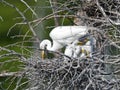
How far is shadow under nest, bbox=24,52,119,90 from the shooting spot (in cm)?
253

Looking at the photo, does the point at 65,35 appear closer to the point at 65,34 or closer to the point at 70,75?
the point at 65,34

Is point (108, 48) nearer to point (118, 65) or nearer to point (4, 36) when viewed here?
point (118, 65)

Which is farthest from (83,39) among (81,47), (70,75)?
(70,75)

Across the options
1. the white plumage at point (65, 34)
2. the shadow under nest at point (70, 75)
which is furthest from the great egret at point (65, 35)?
the shadow under nest at point (70, 75)

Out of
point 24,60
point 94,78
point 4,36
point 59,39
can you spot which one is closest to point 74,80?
point 94,78

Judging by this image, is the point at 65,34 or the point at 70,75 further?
the point at 65,34

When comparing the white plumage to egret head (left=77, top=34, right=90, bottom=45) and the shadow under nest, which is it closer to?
egret head (left=77, top=34, right=90, bottom=45)

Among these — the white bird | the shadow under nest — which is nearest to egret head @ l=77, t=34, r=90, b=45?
the white bird

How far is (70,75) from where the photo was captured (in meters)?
2.67

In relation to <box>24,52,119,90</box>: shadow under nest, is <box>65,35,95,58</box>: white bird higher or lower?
higher

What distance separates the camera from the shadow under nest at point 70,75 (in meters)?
2.53

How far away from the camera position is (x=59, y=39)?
10.2 ft

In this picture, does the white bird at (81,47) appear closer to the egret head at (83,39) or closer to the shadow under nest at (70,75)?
the egret head at (83,39)

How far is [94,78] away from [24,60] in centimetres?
41
